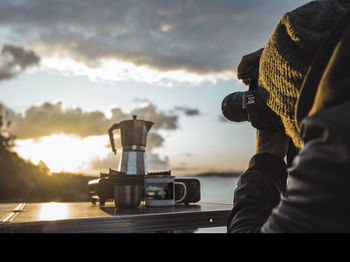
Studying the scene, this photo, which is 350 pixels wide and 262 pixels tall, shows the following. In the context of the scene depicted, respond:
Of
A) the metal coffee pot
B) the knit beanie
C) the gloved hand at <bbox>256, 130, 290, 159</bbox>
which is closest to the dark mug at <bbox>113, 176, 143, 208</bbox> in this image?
the metal coffee pot

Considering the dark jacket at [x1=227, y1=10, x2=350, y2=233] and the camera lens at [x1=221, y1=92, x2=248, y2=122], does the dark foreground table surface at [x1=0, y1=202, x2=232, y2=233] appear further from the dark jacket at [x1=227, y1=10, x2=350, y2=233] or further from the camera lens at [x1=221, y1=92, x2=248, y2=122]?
the dark jacket at [x1=227, y1=10, x2=350, y2=233]

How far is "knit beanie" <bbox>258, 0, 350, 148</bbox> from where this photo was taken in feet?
1.42

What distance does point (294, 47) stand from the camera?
454mm

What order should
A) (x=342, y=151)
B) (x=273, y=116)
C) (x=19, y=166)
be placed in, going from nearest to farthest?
(x=342, y=151) → (x=273, y=116) → (x=19, y=166)

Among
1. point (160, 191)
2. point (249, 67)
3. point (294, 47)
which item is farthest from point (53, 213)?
point (294, 47)

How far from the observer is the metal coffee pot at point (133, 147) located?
139 centimetres

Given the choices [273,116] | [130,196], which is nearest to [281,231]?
[273,116]

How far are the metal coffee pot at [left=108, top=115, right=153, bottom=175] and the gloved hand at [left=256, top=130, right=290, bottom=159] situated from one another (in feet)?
2.66

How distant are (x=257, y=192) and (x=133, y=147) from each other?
946mm

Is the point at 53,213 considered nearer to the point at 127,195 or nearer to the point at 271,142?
the point at 127,195

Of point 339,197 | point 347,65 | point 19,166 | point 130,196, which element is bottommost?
point 19,166

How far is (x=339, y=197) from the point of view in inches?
11.9
